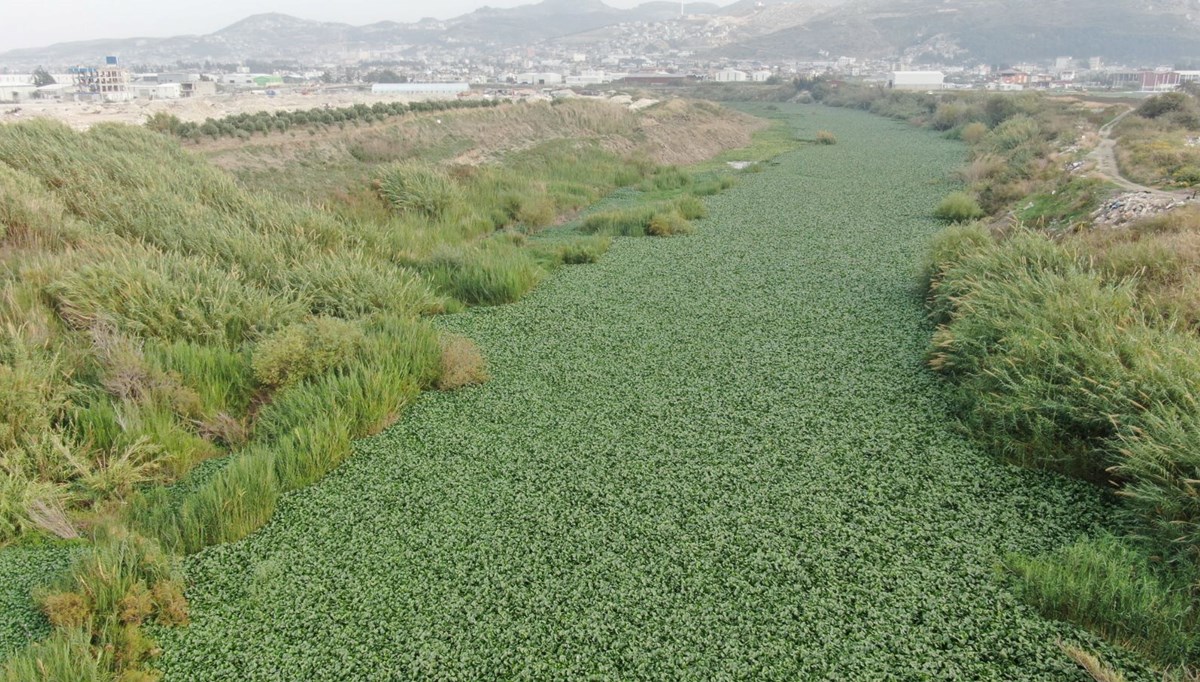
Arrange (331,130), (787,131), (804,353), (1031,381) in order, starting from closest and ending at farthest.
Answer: (1031,381) < (804,353) < (331,130) < (787,131)

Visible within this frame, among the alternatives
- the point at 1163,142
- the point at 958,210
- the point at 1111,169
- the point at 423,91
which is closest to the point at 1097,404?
the point at 958,210

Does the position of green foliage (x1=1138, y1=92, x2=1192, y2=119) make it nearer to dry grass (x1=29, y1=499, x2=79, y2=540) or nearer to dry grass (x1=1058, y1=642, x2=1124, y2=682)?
dry grass (x1=1058, y1=642, x2=1124, y2=682)

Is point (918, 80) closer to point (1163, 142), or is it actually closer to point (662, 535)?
→ point (1163, 142)

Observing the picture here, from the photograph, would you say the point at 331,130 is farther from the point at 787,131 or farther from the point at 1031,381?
the point at 1031,381

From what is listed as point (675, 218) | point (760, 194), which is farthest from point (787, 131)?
point (675, 218)

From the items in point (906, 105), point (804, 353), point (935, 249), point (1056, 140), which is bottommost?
point (804, 353)

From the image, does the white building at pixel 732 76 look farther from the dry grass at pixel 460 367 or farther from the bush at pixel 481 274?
the dry grass at pixel 460 367

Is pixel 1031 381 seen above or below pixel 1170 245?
below

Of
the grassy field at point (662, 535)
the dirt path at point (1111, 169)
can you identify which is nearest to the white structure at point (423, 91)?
the dirt path at point (1111, 169)
